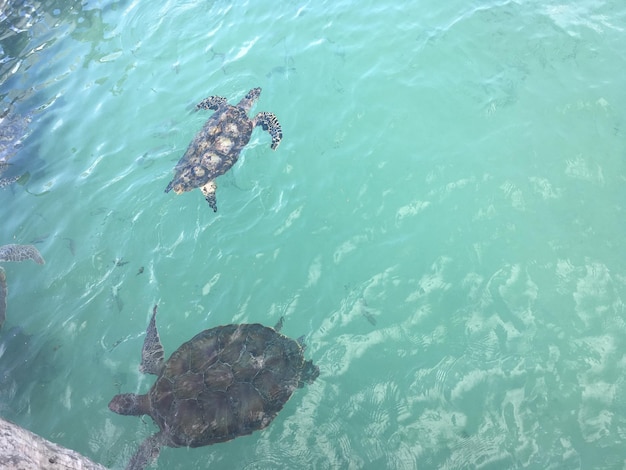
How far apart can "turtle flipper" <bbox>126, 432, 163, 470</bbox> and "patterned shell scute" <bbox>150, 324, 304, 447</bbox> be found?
0.26 m

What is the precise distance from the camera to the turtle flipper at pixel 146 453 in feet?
18.2

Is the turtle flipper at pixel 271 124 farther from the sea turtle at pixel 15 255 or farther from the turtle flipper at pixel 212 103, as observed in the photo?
the sea turtle at pixel 15 255

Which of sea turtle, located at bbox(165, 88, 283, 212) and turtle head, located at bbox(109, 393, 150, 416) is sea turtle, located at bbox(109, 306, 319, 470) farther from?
sea turtle, located at bbox(165, 88, 283, 212)

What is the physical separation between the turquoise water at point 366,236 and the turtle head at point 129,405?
0.42 metres

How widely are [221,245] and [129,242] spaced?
78.1 inches

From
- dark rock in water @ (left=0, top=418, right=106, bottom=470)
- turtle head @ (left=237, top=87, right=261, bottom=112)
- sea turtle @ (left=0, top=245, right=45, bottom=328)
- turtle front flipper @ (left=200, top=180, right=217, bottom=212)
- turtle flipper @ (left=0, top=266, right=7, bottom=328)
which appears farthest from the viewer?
turtle head @ (left=237, top=87, right=261, bottom=112)

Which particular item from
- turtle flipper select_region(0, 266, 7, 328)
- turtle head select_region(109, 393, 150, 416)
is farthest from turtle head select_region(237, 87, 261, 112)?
turtle head select_region(109, 393, 150, 416)

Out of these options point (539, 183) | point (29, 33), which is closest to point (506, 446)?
point (539, 183)

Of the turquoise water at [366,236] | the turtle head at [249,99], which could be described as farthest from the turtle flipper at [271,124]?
the turtle head at [249,99]

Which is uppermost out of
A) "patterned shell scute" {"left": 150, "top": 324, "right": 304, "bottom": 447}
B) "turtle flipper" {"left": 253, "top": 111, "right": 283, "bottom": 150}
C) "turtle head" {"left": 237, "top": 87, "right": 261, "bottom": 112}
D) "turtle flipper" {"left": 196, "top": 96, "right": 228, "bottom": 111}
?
"turtle flipper" {"left": 196, "top": 96, "right": 228, "bottom": 111}

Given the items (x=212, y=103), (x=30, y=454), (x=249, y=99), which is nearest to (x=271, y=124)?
(x=249, y=99)

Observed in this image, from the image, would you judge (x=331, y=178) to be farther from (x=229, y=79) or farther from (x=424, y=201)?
(x=229, y=79)

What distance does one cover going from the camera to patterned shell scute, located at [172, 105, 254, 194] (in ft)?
26.5

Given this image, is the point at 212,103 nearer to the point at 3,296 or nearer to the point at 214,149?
the point at 214,149
